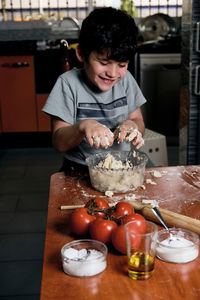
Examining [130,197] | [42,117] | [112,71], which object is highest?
[112,71]

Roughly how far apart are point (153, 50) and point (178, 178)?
314 cm

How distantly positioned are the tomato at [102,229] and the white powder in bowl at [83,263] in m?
0.06

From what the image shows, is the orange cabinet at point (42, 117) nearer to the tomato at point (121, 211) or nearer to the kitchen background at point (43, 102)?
A: the kitchen background at point (43, 102)

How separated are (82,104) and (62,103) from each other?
0.09 meters

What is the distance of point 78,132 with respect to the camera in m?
1.33

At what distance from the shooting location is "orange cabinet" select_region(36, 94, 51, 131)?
429 centimetres

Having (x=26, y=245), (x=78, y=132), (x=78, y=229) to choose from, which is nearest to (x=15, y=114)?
(x=26, y=245)

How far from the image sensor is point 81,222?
0.90 metres

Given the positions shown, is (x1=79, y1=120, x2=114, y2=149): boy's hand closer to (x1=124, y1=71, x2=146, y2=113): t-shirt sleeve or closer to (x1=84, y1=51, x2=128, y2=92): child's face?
(x1=84, y1=51, x2=128, y2=92): child's face

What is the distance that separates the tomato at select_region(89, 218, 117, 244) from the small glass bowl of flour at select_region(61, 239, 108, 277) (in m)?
0.04

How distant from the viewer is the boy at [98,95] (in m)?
1.27

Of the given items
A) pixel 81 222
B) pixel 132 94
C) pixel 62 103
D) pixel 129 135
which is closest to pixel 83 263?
pixel 81 222

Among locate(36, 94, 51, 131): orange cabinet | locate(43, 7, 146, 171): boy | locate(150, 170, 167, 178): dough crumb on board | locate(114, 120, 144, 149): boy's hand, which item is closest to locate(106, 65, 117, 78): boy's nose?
locate(43, 7, 146, 171): boy

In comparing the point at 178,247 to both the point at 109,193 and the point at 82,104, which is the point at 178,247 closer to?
the point at 109,193
